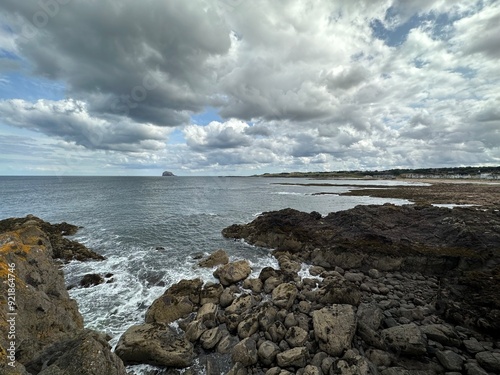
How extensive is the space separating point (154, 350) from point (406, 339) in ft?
37.3

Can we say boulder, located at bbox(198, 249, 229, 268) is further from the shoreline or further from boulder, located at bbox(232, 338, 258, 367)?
the shoreline

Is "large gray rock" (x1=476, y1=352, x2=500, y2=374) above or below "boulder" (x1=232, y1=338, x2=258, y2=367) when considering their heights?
above

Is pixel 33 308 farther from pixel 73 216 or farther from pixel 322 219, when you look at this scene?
pixel 73 216

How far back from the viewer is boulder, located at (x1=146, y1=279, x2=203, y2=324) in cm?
1329

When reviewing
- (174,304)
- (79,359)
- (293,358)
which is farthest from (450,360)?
(174,304)

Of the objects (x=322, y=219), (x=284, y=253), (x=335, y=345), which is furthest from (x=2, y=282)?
(x=322, y=219)

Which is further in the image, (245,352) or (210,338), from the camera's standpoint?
(210,338)

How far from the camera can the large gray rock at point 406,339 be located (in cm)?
995

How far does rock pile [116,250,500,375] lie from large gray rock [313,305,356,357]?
0.14 feet

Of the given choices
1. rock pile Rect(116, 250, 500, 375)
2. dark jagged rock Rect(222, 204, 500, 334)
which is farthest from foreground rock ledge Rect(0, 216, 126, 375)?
dark jagged rock Rect(222, 204, 500, 334)

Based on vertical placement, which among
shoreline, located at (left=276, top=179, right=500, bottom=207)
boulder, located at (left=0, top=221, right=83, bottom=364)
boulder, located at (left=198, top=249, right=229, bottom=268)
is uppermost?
boulder, located at (left=0, top=221, right=83, bottom=364)

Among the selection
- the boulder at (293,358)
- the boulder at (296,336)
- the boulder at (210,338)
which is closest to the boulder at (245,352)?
the boulder at (293,358)

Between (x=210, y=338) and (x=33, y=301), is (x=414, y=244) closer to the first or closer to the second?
(x=210, y=338)

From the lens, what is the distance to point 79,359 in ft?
19.3
